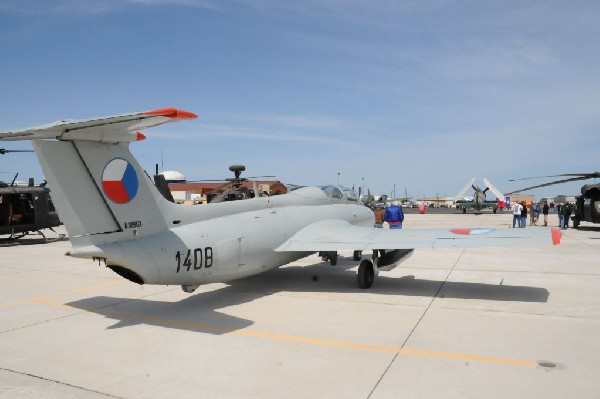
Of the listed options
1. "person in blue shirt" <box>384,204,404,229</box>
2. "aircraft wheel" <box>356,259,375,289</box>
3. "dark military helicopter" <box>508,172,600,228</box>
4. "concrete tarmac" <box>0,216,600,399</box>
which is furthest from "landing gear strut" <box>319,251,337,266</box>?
"dark military helicopter" <box>508,172,600,228</box>

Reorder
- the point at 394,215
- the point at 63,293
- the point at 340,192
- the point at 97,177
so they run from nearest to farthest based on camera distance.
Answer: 1. the point at 97,177
2. the point at 63,293
3. the point at 340,192
4. the point at 394,215

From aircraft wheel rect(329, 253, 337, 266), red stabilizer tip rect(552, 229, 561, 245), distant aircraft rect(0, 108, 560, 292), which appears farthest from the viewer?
aircraft wheel rect(329, 253, 337, 266)

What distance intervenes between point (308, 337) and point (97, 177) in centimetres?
431

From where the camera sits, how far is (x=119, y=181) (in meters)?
7.70

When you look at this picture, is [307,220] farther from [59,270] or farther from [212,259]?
[59,270]

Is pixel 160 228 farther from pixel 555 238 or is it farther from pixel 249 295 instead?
pixel 555 238

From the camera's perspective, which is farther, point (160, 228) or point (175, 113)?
point (160, 228)

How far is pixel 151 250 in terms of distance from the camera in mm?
7727

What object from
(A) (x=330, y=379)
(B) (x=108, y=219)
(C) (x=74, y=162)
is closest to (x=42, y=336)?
(B) (x=108, y=219)

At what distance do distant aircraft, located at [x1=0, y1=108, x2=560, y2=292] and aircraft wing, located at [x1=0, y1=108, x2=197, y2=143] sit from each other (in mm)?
14

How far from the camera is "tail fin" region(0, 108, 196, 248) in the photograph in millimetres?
6887

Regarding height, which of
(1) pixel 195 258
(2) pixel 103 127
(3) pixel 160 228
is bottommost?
(1) pixel 195 258

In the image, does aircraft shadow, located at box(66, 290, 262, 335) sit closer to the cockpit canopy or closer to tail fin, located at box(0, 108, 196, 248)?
tail fin, located at box(0, 108, 196, 248)

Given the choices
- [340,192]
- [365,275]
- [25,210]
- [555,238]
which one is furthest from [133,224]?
[25,210]
